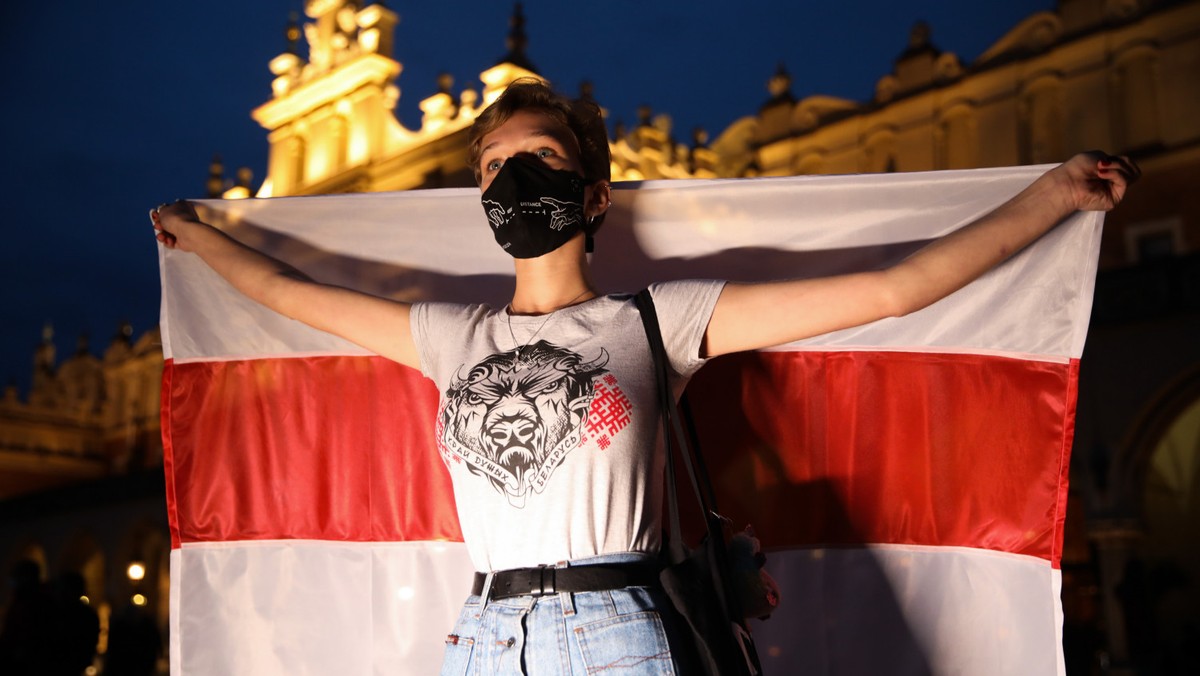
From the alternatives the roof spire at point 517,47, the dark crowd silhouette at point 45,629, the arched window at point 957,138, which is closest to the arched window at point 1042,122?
the arched window at point 957,138

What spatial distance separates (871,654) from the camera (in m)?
2.90

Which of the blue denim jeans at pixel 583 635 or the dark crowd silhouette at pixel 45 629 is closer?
the blue denim jeans at pixel 583 635

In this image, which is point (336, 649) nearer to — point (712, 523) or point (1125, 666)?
point (712, 523)

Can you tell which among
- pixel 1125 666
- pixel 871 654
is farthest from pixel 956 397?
pixel 1125 666

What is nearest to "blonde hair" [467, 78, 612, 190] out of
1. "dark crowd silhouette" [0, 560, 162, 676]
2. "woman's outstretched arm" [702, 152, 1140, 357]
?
"woman's outstretched arm" [702, 152, 1140, 357]

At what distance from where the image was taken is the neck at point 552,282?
2396 mm

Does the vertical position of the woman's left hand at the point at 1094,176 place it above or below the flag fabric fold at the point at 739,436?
above

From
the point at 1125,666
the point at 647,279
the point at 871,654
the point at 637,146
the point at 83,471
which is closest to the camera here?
the point at 871,654

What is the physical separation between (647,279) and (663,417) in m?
0.94

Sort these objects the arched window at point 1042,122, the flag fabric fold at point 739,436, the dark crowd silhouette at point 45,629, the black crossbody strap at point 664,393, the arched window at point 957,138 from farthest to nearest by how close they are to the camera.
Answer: the arched window at point 957,138 < the arched window at point 1042,122 < the dark crowd silhouette at point 45,629 < the flag fabric fold at point 739,436 < the black crossbody strap at point 664,393

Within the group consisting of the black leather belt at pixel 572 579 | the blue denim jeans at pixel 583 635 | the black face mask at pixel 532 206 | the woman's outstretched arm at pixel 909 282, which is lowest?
the blue denim jeans at pixel 583 635

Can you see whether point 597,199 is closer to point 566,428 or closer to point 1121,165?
point 566,428

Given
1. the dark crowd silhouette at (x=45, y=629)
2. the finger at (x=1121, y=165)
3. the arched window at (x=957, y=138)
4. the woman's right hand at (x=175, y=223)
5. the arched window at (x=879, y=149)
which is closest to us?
the finger at (x=1121, y=165)

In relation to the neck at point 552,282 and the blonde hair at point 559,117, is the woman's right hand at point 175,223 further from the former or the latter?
the neck at point 552,282
